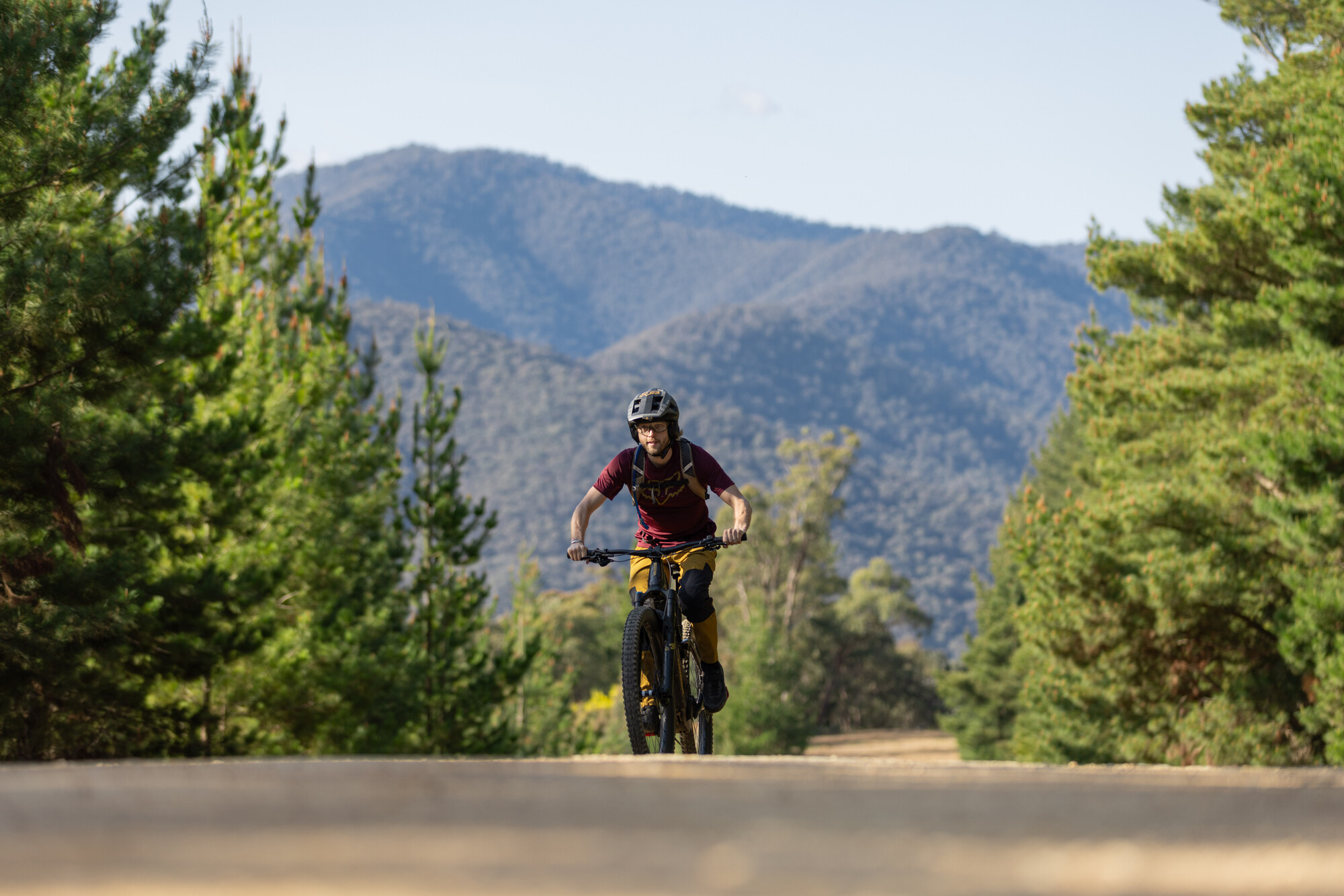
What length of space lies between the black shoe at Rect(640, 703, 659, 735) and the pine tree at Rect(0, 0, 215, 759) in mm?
5098

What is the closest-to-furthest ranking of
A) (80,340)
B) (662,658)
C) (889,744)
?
1. (662,658)
2. (80,340)
3. (889,744)

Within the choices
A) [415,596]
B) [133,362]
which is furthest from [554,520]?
[133,362]

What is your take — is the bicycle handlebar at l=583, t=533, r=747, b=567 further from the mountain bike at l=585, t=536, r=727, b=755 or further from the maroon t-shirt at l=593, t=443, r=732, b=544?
the maroon t-shirt at l=593, t=443, r=732, b=544

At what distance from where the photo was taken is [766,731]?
1608 inches

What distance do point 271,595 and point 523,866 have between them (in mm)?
11666

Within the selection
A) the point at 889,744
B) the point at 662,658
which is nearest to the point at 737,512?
the point at 662,658

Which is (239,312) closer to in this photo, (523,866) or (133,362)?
(133,362)

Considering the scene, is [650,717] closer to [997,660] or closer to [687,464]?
[687,464]

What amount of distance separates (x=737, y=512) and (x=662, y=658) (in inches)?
36.6

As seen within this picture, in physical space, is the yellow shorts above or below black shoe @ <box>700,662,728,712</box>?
above

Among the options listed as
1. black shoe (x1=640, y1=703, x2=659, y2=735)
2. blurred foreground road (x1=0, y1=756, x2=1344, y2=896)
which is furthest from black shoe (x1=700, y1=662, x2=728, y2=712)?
blurred foreground road (x1=0, y1=756, x2=1344, y2=896)

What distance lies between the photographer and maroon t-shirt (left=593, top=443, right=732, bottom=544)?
704 centimetres

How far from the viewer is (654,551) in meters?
7.05

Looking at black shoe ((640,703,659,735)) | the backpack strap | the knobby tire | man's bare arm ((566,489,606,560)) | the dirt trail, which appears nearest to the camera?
the knobby tire
